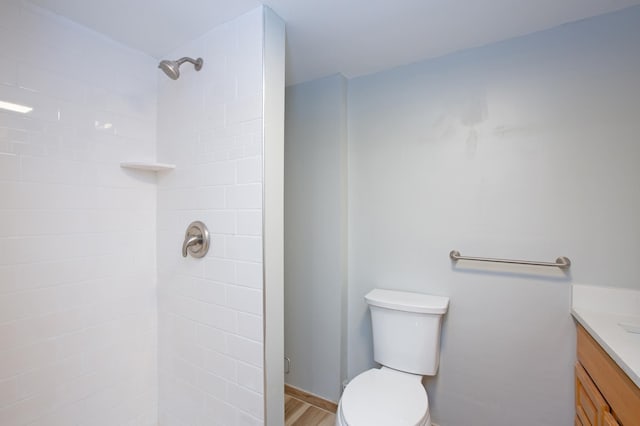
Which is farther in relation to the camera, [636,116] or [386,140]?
[386,140]

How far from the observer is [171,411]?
151cm

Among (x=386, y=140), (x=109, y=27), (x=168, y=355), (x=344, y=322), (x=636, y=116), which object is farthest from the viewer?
(x=344, y=322)

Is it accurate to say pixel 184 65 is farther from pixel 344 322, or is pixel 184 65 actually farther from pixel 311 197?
pixel 344 322

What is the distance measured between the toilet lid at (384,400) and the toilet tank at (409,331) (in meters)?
0.09

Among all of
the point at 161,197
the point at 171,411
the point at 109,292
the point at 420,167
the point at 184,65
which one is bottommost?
the point at 171,411

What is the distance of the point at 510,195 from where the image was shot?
4.64 feet

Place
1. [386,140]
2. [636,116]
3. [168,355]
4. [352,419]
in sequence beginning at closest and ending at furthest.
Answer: [352,419], [636,116], [168,355], [386,140]

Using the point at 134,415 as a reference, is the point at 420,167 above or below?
above

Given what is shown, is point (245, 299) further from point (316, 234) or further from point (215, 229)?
point (316, 234)

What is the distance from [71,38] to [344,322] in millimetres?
2082

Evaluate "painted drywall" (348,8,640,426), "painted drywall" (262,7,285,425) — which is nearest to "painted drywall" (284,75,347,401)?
"painted drywall" (348,8,640,426)

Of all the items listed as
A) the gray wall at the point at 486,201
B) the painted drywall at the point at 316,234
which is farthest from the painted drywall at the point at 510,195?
the painted drywall at the point at 316,234

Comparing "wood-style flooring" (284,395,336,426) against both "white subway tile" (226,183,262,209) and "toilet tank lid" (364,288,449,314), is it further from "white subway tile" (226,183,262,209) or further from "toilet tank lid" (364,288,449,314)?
"white subway tile" (226,183,262,209)

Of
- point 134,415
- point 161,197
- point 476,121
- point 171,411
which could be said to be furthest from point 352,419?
point 476,121
